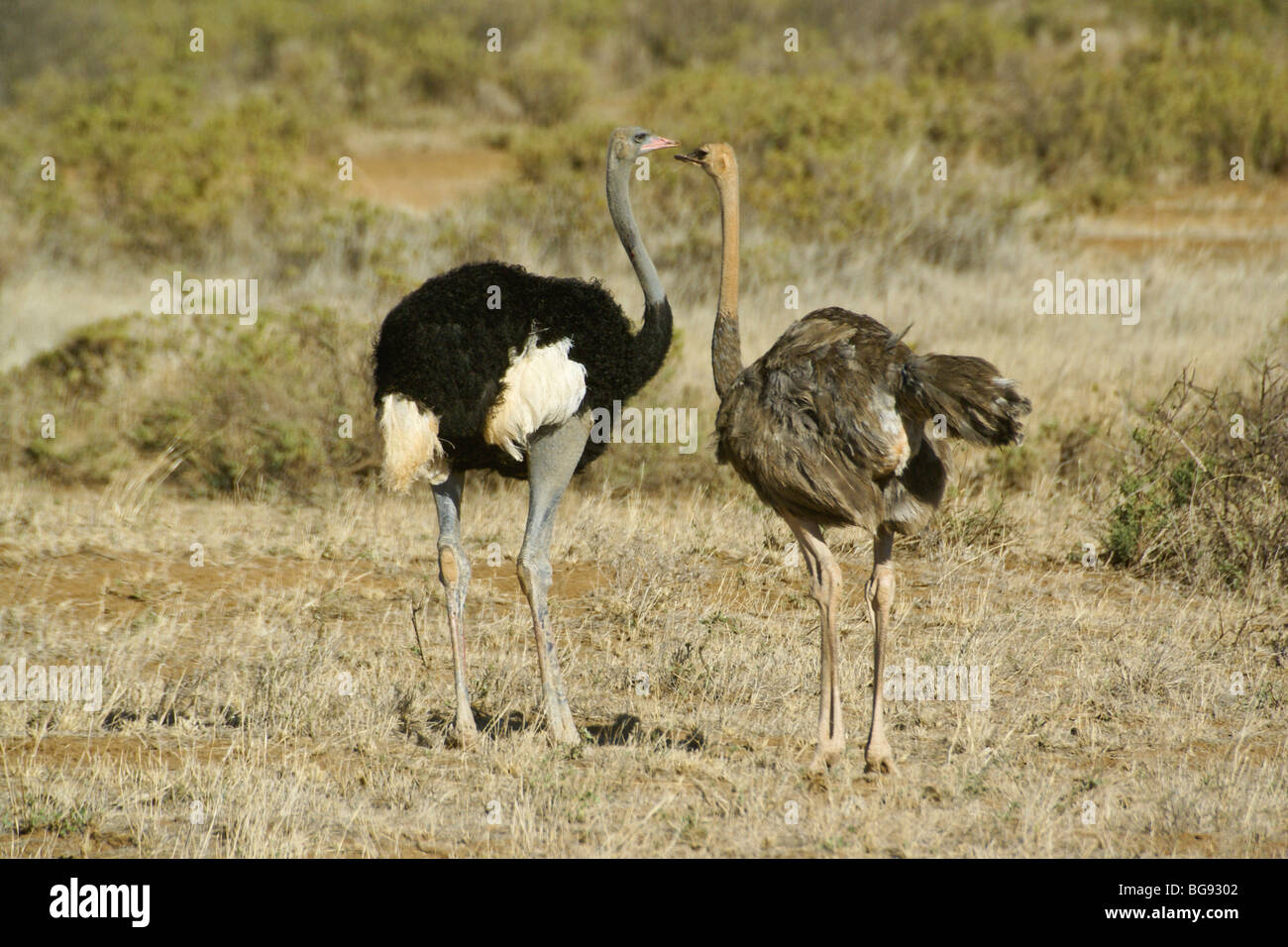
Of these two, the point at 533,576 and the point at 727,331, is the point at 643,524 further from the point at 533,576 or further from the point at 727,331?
the point at 727,331

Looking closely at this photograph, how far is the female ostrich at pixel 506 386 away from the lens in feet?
16.7

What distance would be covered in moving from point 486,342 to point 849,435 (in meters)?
1.27

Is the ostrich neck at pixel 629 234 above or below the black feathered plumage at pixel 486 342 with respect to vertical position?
above

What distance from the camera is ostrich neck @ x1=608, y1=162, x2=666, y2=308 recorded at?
5562 millimetres

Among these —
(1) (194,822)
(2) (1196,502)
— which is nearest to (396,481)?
(1) (194,822)

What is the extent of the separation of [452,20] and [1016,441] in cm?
2653

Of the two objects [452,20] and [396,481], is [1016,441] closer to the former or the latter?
[396,481]

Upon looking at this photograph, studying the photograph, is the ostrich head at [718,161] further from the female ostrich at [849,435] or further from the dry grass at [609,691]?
the dry grass at [609,691]

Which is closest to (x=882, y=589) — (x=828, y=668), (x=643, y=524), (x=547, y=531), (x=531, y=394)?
(x=828, y=668)

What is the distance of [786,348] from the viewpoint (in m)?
5.15

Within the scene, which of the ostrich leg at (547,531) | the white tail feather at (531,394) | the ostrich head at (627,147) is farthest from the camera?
the ostrich head at (627,147)

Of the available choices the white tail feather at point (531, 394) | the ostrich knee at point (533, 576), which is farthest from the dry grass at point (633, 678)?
the white tail feather at point (531, 394)

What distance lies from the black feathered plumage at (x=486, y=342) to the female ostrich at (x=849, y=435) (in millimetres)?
422

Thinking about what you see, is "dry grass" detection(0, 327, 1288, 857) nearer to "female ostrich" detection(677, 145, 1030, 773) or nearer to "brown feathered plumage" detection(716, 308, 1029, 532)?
"female ostrich" detection(677, 145, 1030, 773)
